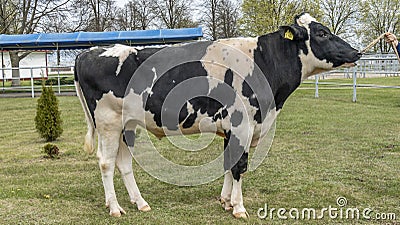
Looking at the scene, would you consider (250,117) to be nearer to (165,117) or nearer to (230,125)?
(230,125)

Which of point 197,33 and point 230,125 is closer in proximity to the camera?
point 230,125

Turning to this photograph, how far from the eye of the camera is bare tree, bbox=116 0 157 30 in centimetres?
3541

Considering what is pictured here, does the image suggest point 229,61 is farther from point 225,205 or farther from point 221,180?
point 221,180

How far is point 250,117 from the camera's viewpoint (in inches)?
166

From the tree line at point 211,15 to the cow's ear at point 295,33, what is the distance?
2139 centimetres

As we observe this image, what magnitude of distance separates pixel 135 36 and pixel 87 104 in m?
17.5

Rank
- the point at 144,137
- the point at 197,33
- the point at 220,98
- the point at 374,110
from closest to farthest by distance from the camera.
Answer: the point at 220,98, the point at 144,137, the point at 374,110, the point at 197,33

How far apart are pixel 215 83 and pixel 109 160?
1309 mm

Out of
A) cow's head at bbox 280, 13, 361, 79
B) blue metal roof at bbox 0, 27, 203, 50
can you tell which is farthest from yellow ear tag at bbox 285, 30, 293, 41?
blue metal roof at bbox 0, 27, 203, 50

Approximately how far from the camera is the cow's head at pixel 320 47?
4293mm

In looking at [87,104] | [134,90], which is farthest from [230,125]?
[87,104]

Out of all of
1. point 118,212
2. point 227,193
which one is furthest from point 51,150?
point 227,193

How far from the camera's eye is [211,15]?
3394cm

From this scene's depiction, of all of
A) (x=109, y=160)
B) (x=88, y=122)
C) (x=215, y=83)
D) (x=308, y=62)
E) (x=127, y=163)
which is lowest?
(x=127, y=163)
